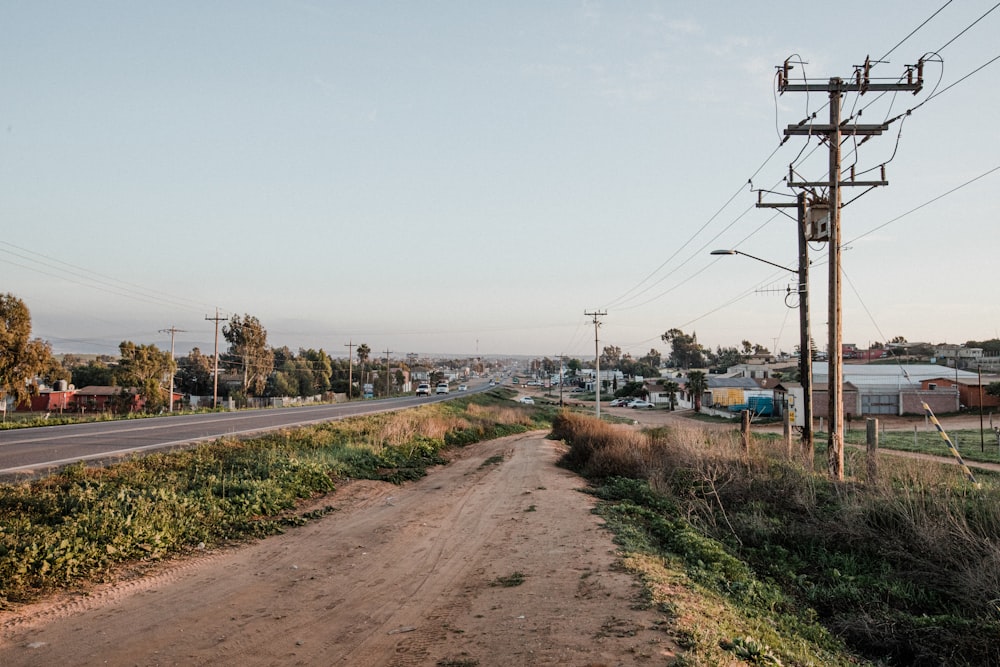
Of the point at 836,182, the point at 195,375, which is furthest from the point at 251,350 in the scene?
the point at 836,182

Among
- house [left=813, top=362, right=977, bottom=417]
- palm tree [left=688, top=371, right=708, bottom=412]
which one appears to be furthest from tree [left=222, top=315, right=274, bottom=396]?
house [left=813, top=362, right=977, bottom=417]

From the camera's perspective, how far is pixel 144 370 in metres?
59.0

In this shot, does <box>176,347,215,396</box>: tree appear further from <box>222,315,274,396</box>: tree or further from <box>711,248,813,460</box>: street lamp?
<box>711,248,813,460</box>: street lamp

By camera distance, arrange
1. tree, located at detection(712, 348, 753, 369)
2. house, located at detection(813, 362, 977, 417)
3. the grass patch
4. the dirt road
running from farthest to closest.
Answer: tree, located at detection(712, 348, 753, 369) < house, located at detection(813, 362, 977, 417) < the grass patch < the dirt road

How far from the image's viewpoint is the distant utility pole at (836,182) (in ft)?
45.7

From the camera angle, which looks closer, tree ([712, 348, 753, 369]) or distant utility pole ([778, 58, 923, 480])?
distant utility pole ([778, 58, 923, 480])

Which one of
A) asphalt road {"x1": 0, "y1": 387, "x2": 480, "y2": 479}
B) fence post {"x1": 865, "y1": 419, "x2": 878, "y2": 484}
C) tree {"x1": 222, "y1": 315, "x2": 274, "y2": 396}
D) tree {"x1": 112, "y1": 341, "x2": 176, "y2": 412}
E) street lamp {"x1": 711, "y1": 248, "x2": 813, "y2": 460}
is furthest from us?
tree {"x1": 222, "y1": 315, "x2": 274, "y2": 396}

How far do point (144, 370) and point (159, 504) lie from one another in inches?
2261

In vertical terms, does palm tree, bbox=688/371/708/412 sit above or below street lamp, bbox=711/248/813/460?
below

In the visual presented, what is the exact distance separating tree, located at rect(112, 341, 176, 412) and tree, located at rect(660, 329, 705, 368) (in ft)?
405

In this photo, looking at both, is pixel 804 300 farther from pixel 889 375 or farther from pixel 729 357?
pixel 729 357

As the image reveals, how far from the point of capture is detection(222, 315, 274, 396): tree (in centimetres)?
8125

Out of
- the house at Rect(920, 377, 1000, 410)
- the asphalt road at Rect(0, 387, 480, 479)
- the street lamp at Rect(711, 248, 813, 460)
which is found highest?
the street lamp at Rect(711, 248, 813, 460)

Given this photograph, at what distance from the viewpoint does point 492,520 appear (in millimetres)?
11297
